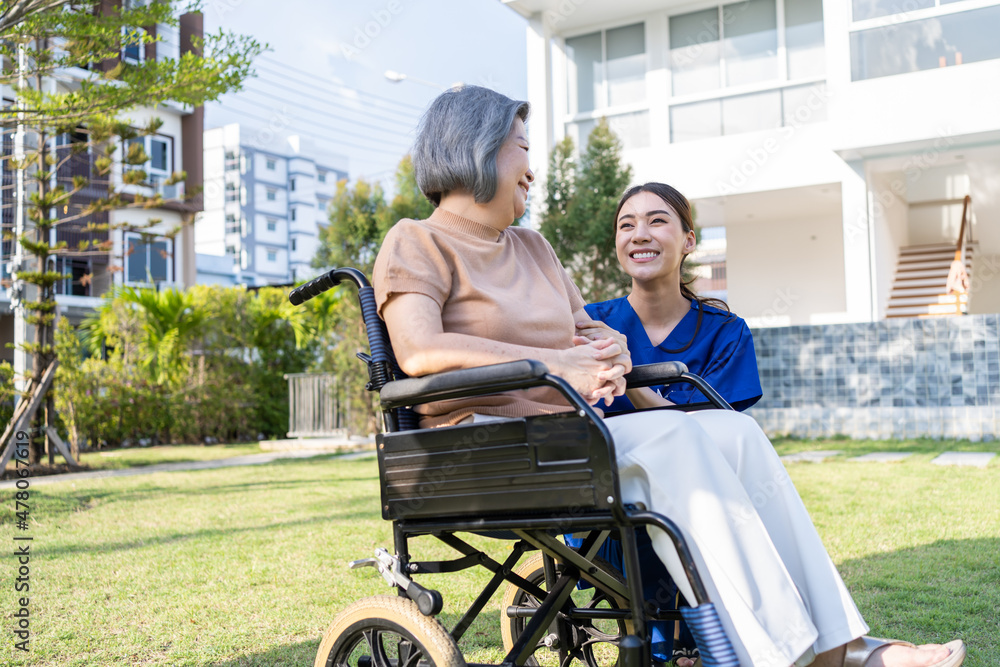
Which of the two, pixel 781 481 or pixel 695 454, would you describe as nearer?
pixel 695 454

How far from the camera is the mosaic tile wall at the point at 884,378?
8992 mm

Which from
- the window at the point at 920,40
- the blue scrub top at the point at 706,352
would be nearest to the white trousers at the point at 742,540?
the blue scrub top at the point at 706,352

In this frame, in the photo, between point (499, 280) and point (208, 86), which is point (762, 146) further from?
point (499, 280)

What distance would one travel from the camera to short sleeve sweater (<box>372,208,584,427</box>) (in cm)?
178

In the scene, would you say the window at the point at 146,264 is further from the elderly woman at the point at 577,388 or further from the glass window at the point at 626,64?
the elderly woman at the point at 577,388

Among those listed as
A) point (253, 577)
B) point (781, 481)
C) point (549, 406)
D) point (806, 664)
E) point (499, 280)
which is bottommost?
point (253, 577)

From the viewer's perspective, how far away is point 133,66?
22.9 feet

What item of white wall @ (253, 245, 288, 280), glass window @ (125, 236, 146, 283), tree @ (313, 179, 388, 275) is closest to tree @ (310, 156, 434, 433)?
tree @ (313, 179, 388, 275)

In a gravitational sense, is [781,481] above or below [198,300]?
below

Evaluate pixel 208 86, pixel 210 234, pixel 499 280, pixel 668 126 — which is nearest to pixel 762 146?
pixel 668 126

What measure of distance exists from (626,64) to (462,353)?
1324 centimetres

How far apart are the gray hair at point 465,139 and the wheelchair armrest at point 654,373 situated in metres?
0.60

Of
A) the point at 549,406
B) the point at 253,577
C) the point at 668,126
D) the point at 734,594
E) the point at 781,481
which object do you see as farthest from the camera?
the point at 668,126

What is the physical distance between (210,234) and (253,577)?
179 ft
